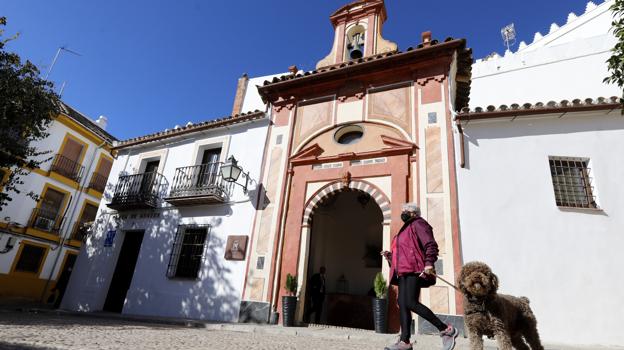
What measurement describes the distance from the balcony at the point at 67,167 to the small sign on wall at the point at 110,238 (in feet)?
31.7

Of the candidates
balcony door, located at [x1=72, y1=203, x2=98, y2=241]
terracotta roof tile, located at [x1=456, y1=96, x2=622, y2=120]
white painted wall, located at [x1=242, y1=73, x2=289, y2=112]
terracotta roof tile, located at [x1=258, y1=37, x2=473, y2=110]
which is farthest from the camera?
balcony door, located at [x1=72, y1=203, x2=98, y2=241]

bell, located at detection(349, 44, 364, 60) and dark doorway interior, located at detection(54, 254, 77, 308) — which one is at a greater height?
bell, located at detection(349, 44, 364, 60)

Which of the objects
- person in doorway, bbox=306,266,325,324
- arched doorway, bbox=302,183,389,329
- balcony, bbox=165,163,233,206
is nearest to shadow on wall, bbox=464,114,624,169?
arched doorway, bbox=302,183,389,329

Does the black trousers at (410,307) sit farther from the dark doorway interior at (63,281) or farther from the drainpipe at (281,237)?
the dark doorway interior at (63,281)

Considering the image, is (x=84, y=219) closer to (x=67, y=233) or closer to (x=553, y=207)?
(x=67, y=233)

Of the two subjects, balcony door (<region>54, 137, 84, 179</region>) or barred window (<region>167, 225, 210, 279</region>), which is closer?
barred window (<region>167, 225, 210, 279</region>)

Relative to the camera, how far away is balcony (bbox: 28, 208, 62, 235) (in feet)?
56.5

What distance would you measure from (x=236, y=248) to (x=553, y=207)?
6.75m

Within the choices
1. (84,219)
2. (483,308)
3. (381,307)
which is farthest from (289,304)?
(84,219)

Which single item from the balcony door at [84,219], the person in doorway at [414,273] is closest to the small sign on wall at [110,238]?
the balcony door at [84,219]

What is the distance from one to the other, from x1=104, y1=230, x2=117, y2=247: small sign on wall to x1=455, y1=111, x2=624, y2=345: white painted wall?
1015 cm

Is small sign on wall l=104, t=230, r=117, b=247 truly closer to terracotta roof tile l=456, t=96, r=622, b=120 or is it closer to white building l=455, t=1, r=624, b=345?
white building l=455, t=1, r=624, b=345

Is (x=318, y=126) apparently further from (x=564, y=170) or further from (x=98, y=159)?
(x=98, y=159)

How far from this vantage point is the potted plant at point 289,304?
7113 millimetres
